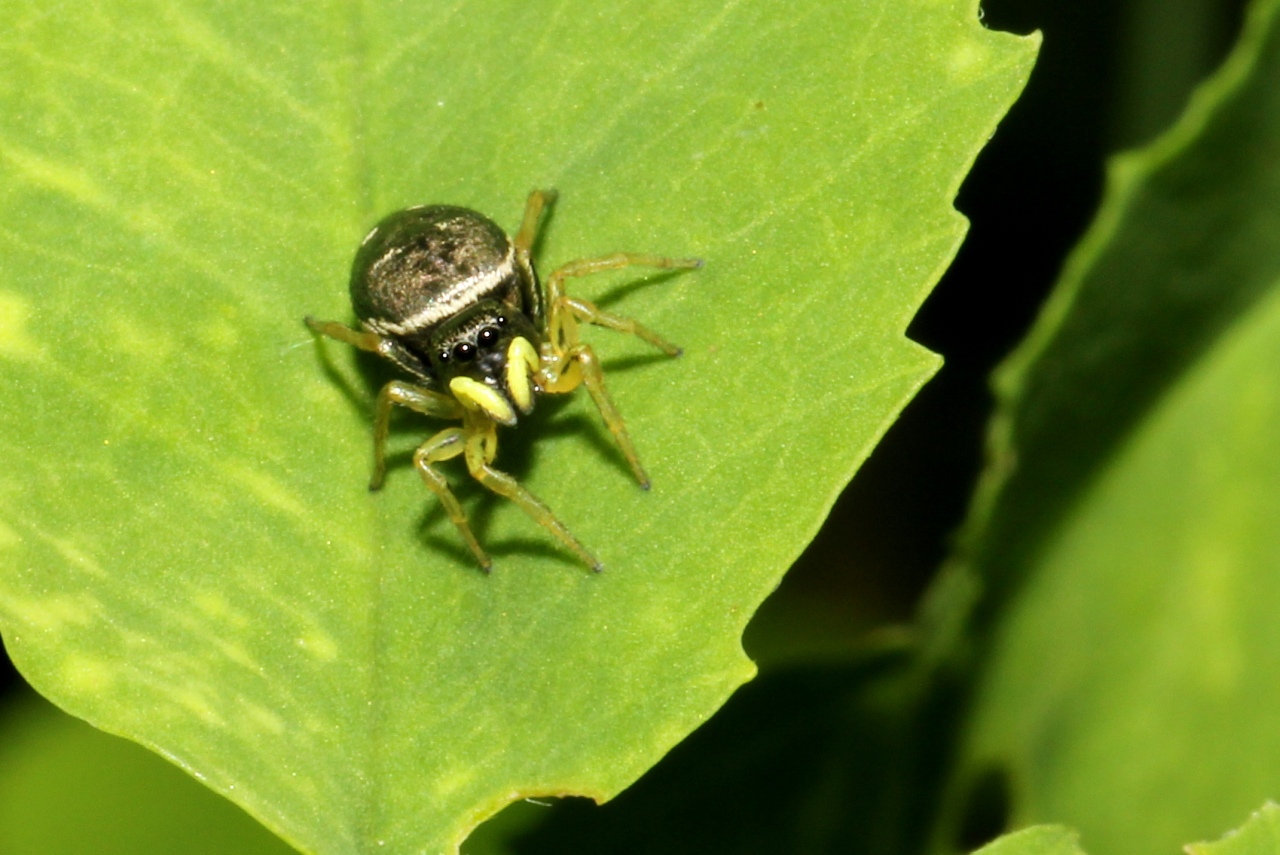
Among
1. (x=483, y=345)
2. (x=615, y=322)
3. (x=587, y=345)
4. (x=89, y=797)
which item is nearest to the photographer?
(x=615, y=322)

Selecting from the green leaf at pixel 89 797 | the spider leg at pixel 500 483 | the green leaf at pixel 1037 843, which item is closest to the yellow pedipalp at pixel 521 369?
the spider leg at pixel 500 483

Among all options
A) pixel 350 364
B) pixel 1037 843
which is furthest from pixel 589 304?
pixel 1037 843

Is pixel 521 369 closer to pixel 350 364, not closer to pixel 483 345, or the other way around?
pixel 483 345

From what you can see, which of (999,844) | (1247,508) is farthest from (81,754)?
(1247,508)

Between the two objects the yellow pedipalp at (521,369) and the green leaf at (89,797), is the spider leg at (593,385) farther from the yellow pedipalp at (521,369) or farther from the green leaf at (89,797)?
the green leaf at (89,797)

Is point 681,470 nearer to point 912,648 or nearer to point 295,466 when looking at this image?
point 295,466
